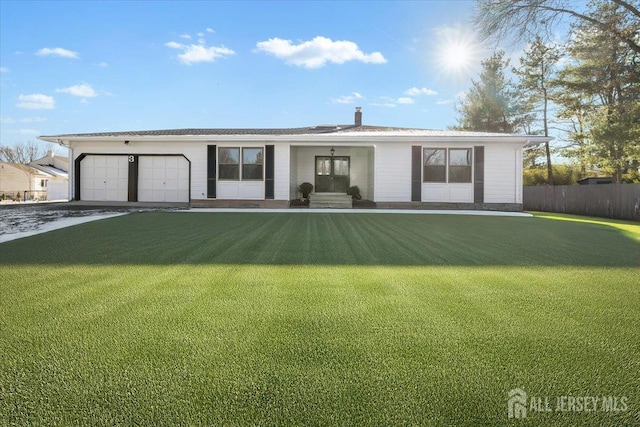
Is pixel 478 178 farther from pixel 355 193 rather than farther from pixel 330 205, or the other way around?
pixel 330 205

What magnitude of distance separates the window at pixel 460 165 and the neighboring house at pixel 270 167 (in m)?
0.04

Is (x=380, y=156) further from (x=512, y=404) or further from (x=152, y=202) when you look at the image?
(x=512, y=404)

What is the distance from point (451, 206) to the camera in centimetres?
1255

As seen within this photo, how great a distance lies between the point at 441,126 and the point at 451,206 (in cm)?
1854

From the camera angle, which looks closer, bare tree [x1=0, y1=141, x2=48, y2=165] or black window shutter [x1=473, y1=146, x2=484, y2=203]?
black window shutter [x1=473, y1=146, x2=484, y2=203]

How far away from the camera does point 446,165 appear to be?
12.6 metres

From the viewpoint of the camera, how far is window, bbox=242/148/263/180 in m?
12.8

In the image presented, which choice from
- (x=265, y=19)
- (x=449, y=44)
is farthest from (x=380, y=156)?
(x=265, y=19)

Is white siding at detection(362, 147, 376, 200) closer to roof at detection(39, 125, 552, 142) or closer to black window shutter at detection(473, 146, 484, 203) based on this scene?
roof at detection(39, 125, 552, 142)

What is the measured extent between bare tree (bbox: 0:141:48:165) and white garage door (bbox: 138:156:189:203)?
1905 inches

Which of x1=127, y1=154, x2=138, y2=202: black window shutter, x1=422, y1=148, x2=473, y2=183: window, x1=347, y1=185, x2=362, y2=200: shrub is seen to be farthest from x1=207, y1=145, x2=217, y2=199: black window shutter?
x1=422, y1=148, x2=473, y2=183: window

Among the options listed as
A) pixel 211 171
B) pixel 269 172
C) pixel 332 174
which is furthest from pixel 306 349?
pixel 332 174

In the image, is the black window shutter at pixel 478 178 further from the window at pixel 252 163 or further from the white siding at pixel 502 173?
the window at pixel 252 163

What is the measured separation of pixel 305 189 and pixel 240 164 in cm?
293
